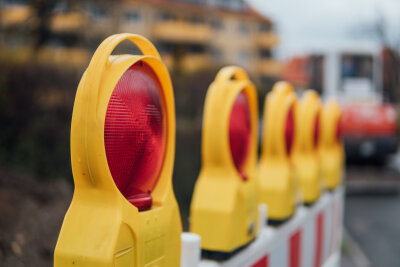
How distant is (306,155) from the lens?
11.3ft

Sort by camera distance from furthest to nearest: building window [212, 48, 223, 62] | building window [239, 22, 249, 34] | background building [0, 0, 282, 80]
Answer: building window [239, 22, 249, 34]
building window [212, 48, 223, 62]
background building [0, 0, 282, 80]

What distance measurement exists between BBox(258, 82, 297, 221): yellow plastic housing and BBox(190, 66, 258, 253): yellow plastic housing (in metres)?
0.58

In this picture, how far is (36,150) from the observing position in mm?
9516

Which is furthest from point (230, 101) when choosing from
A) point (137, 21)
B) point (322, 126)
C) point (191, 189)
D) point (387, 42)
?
point (137, 21)

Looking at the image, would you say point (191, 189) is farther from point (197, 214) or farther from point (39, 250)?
point (197, 214)

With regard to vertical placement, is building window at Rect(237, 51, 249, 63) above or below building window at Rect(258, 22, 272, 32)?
below

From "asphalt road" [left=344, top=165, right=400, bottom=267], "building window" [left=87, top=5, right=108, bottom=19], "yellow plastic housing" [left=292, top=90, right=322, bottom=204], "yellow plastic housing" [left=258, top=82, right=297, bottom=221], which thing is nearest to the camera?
"yellow plastic housing" [left=258, top=82, right=297, bottom=221]

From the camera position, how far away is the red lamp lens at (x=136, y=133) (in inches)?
58.5

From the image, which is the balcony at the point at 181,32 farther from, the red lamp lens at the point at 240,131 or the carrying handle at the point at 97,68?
the carrying handle at the point at 97,68

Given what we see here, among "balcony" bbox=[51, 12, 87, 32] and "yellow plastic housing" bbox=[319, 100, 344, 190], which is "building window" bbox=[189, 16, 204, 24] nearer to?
"balcony" bbox=[51, 12, 87, 32]

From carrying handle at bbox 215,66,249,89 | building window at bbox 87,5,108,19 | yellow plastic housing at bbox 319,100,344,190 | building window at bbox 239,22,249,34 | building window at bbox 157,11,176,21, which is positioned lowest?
yellow plastic housing at bbox 319,100,344,190

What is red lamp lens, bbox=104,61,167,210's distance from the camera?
149cm

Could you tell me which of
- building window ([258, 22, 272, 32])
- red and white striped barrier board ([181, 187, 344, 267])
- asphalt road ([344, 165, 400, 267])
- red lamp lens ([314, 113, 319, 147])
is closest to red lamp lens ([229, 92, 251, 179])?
red and white striped barrier board ([181, 187, 344, 267])

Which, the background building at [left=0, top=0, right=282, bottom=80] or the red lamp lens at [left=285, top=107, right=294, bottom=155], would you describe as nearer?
the red lamp lens at [left=285, top=107, right=294, bottom=155]
